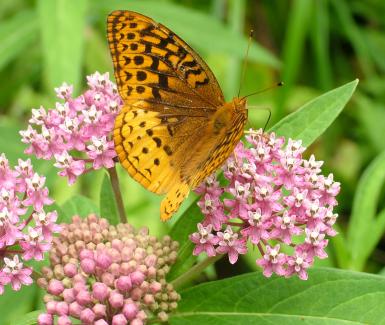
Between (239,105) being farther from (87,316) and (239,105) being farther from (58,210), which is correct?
(87,316)

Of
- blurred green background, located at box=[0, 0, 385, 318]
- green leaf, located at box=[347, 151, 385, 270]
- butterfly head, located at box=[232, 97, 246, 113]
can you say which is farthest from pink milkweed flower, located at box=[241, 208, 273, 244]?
blurred green background, located at box=[0, 0, 385, 318]

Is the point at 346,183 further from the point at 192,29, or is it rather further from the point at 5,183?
the point at 5,183

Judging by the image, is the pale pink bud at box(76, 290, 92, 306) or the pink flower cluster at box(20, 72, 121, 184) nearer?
the pale pink bud at box(76, 290, 92, 306)

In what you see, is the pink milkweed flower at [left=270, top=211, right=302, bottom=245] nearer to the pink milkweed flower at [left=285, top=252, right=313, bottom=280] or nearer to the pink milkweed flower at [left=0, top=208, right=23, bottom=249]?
the pink milkweed flower at [left=285, top=252, right=313, bottom=280]

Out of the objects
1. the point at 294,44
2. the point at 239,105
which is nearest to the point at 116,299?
the point at 239,105

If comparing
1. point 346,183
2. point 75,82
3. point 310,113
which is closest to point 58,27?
point 75,82

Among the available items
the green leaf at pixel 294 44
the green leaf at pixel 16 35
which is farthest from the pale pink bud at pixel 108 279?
the green leaf at pixel 294 44
